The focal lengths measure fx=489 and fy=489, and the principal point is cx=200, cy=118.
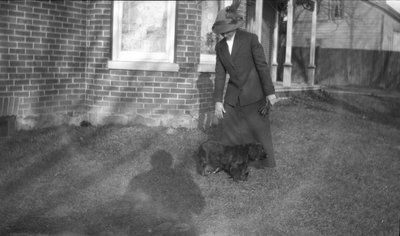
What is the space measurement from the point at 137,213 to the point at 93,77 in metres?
A: 4.52

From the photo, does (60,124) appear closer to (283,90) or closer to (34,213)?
(34,213)

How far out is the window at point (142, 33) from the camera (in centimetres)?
870


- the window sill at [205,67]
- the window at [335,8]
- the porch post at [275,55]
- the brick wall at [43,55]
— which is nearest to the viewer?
the brick wall at [43,55]

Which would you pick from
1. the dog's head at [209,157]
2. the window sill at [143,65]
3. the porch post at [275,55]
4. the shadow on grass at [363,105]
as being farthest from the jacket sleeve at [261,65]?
the porch post at [275,55]

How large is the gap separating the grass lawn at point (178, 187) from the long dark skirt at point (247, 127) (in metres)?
0.43

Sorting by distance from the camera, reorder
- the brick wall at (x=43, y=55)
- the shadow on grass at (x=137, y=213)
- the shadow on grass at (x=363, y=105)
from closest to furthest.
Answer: the shadow on grass at (x=137, y=213)
the brick wall at (x=43, y=55)
the shadow on grass at (x=363, y=105)

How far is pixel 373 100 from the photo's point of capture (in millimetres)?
17703

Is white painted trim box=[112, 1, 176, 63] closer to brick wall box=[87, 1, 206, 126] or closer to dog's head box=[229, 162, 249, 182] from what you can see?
brick wall box=[87, 1, 206, 126]

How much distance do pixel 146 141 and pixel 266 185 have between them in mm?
2455

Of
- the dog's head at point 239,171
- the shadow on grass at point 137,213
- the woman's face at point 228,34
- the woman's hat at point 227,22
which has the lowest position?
the shadow on grass at point 137,213

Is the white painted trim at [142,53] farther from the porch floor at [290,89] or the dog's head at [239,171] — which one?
the porch floor at [290,89]

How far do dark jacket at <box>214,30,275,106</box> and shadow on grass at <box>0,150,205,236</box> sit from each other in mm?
1227

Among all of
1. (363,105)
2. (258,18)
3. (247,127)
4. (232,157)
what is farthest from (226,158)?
Answer: (363,105)

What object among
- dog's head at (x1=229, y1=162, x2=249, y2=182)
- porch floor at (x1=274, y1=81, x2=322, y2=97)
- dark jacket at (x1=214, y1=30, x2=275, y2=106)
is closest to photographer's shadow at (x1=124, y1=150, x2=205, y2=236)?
dog's head at (x1=229, y1=162, x2=249, y2=182)
